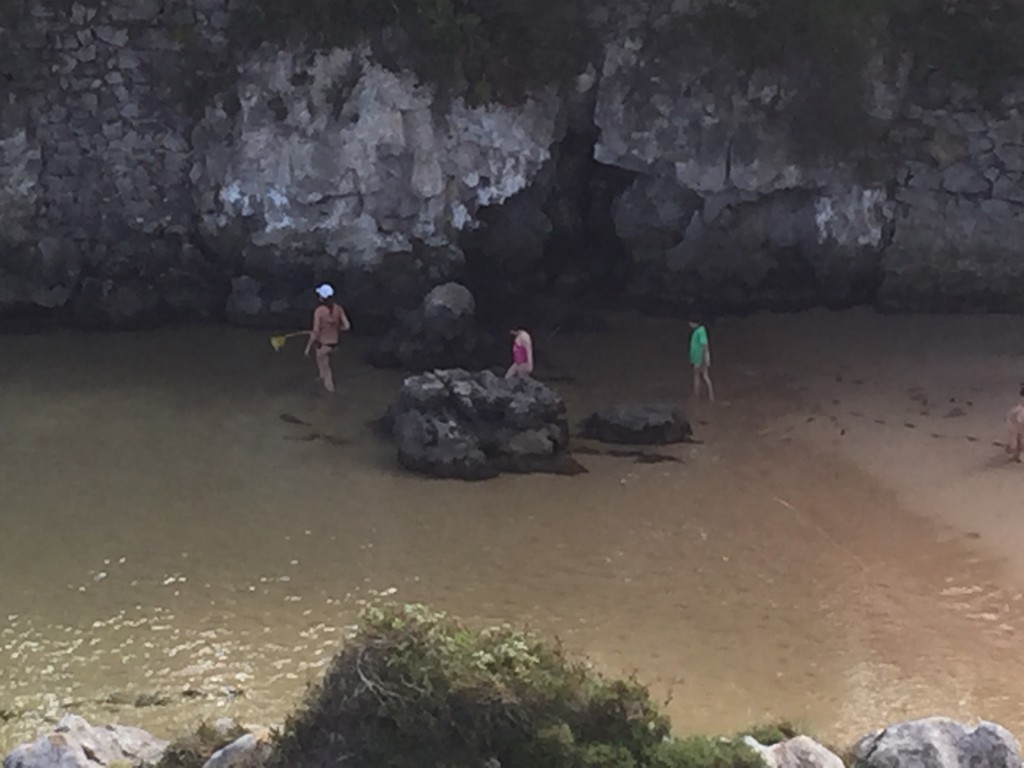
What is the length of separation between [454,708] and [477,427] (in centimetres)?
820

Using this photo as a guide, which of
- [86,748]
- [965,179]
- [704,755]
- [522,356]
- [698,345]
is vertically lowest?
[86,748]

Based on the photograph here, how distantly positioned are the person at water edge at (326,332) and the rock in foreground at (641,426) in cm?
370

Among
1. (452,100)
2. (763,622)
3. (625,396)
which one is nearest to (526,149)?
(452,100)

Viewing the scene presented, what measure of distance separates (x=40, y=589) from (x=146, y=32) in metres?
9.92

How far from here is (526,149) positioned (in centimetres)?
1895

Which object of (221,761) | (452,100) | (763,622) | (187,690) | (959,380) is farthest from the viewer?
(452,100)

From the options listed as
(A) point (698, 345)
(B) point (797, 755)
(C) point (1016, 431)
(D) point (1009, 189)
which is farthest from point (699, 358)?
(B) point (797, 755)

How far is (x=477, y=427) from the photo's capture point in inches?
588

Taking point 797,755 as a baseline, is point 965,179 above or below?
above

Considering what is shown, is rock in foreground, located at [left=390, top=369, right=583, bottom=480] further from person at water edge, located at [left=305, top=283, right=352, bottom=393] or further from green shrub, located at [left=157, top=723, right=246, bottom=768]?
green shrub, located at [left=157, top=723, right=246, bottom=768]

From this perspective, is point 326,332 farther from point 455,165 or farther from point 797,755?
point 797,755

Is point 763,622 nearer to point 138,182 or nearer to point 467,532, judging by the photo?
point 467,532

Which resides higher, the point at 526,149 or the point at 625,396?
the point at 526,149

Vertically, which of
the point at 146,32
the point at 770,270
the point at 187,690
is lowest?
the point at 187,690
